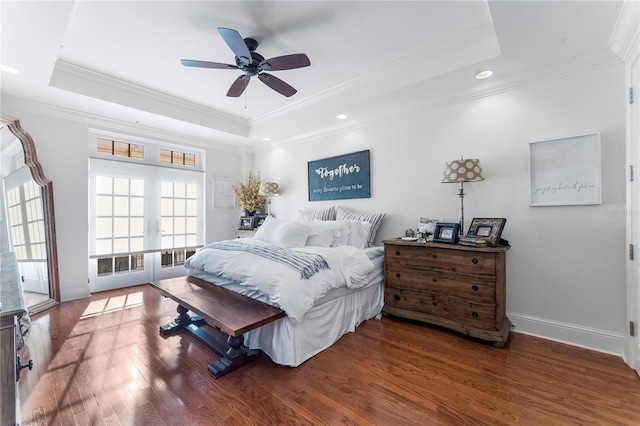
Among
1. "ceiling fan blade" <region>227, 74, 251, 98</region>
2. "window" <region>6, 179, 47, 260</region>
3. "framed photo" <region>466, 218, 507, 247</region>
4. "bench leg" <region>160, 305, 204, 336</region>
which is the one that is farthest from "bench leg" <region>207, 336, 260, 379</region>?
"window" <region>6, 179, 47, 260</region>

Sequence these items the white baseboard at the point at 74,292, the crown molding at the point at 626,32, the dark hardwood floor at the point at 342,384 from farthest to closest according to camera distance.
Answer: the white baseboard at the point at 74,292 → the crown molding at the point at 626,32 → the dark hardwood floor at the point at 342,384

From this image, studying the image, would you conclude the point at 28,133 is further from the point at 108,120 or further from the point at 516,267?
the point at 516,267

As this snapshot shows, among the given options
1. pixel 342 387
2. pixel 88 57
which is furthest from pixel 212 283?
pixel 88 57

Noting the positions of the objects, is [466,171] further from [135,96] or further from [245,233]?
[135,96]

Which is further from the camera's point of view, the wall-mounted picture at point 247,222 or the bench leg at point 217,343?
the wall-mounted picture at point 247,222

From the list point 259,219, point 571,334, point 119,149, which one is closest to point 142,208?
point 119,149

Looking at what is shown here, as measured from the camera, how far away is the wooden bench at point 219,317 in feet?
6.31

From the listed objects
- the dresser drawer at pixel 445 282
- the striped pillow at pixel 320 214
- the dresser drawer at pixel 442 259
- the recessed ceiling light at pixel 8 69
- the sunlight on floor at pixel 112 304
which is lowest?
the sunlight on floor at pixel 112 304

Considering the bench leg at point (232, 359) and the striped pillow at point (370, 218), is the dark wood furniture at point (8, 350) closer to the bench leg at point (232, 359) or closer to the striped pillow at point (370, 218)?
the bench leg at point (232, 359)

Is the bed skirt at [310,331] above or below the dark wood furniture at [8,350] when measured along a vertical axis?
below

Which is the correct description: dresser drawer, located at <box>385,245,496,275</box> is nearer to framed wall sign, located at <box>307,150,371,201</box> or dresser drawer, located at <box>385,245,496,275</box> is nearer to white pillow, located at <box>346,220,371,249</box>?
white pillow, located at <box>346,220,371,249</box>

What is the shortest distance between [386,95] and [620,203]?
2.36 meters

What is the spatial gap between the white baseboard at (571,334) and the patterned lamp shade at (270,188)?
151 inches

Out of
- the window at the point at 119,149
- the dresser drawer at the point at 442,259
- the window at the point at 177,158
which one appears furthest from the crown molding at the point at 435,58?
the window at the point at 119,149
